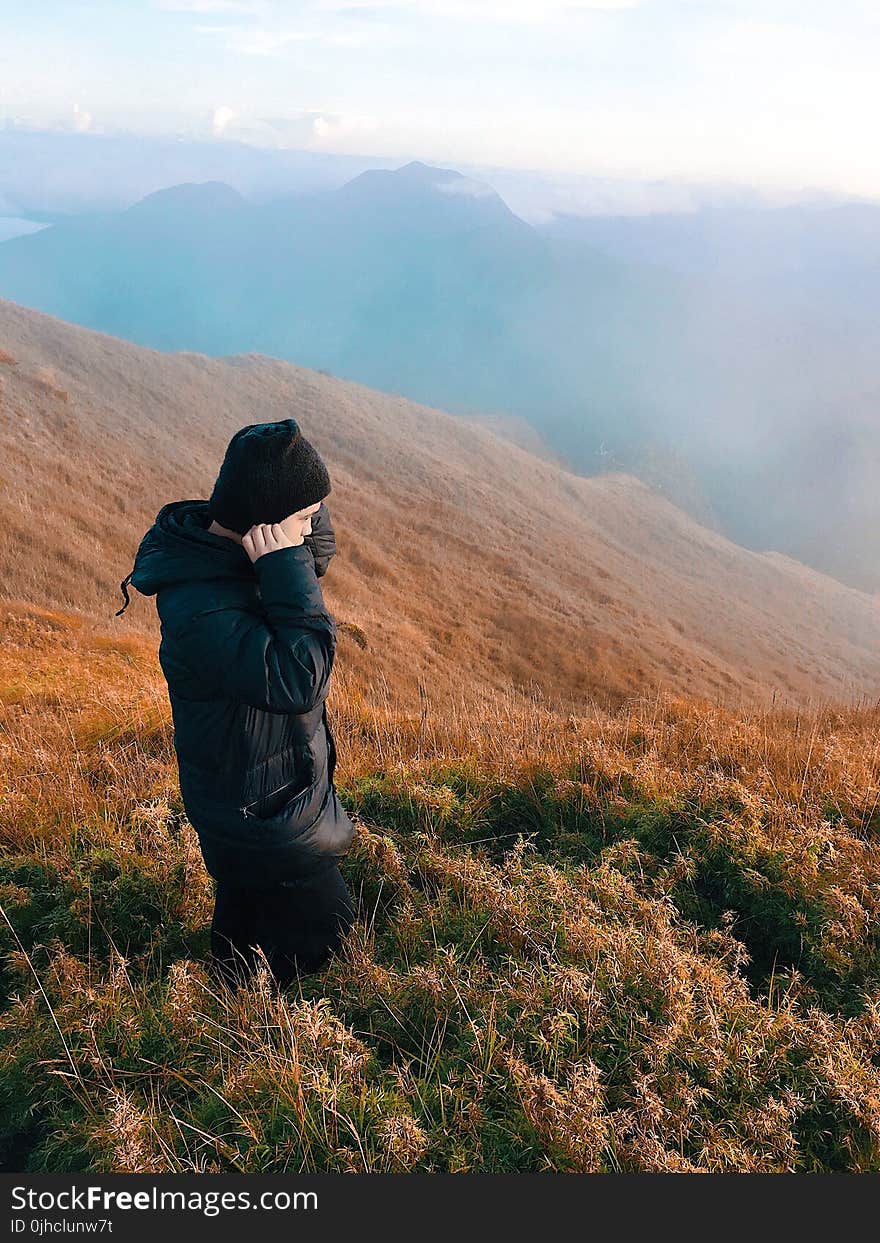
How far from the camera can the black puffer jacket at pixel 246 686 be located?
270 cm

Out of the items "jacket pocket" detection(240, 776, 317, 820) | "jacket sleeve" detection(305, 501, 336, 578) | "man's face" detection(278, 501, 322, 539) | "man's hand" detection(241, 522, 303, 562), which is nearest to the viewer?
"man's hand" detection(241, 522, 303, 562)

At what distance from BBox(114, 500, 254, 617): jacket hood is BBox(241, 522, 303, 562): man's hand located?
0.10 meters

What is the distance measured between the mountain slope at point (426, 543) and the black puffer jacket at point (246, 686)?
46.0 feet

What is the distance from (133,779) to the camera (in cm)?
529

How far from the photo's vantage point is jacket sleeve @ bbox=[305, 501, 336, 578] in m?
3.20

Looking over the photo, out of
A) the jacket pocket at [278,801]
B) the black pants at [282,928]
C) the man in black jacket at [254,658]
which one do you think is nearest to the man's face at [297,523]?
the man in black jacket at [254,658]

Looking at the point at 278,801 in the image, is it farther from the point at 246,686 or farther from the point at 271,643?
the point at 271,643

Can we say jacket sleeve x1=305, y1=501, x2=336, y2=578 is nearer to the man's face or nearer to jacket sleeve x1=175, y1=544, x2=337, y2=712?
the man's face

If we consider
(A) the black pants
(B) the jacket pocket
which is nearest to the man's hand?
(B) the jacket pocket

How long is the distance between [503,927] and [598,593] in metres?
55.0

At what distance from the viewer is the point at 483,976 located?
3564mm

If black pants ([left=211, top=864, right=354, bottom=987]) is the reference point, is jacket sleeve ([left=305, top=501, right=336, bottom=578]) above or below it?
above

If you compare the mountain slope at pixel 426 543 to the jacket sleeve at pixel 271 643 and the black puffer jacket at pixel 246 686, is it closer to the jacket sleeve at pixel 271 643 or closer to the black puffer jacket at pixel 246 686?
the black puffer jacket at pixel 246 686

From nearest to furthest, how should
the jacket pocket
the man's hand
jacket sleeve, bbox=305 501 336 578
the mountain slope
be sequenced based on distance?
the man's hand < the jacket pocket < jacket sleeve, bbox=305 501 336 578 < the mountain slope
